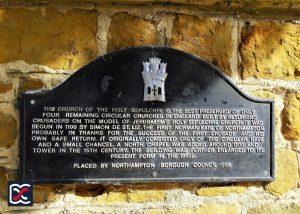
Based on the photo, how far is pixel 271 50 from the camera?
2484 millimetres

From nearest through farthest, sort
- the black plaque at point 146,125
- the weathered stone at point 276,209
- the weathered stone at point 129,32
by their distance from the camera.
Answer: the black plaque at point 146,125 < the weathered stone at point 129,32 < the weathered stone at point 276,209

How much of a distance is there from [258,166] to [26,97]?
3.61 ft

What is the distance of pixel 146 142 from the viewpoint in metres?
2.31

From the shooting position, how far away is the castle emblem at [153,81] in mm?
2311

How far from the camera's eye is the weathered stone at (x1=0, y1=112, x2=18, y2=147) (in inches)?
89.4

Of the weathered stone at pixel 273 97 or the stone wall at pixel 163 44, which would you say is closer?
the stone wall at pixel 163 44

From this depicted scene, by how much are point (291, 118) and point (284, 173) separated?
0.27m

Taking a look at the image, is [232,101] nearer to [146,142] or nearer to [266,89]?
[266,89]

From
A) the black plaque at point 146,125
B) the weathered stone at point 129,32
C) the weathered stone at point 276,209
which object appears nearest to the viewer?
the black plaque at point 146,125

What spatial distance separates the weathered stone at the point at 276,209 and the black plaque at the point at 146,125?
155 millimetres

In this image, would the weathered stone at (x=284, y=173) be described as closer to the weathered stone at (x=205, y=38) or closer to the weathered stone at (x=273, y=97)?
the weathered stone at (x=273, y=97)

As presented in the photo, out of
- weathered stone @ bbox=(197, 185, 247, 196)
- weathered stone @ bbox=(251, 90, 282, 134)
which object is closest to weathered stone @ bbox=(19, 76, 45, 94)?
weathered stone @ bbox=(197, 185, 247, 196)

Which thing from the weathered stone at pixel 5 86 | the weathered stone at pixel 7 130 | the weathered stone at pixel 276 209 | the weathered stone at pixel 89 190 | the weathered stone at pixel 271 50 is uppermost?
the weathered stone at pixel 271 50

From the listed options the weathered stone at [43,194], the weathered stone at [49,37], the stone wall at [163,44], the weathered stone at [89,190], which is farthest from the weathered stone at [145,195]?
the weathered stone at [49,37]
